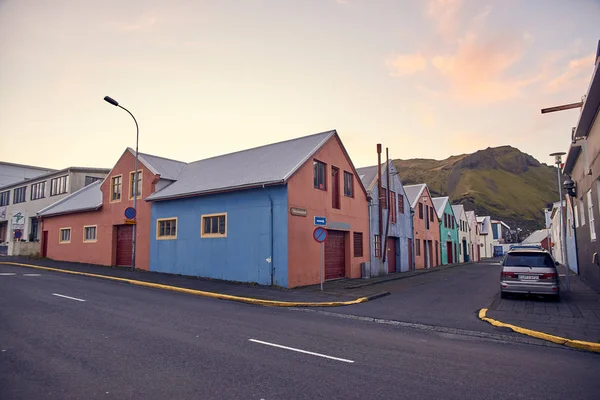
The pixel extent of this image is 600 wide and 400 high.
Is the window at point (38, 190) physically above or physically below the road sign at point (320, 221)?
above

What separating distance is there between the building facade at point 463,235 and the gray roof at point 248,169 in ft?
126

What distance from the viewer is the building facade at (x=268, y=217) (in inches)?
635

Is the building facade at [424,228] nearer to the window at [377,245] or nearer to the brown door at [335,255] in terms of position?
the window at [377,245]

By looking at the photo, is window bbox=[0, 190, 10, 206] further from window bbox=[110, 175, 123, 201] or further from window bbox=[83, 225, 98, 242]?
window bbox=[110, 175, 123, 201]

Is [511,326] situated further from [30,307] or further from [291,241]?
[30,307]

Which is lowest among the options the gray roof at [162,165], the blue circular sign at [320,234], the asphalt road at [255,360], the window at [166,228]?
the asphalt road at [255,360]

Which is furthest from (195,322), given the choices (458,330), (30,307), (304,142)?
(304,142)

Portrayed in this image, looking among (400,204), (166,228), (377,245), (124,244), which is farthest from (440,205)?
(124,244)

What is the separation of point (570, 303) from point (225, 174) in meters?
15.8

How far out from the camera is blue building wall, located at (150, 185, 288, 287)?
630 inches

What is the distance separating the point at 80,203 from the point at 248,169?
15.4 meters

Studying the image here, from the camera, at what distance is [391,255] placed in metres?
28.0

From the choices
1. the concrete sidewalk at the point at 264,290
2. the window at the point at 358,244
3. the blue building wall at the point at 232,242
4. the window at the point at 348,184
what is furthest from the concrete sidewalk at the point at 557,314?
the window at the point at 348,184

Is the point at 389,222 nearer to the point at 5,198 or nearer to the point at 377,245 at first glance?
the point at 377,245
